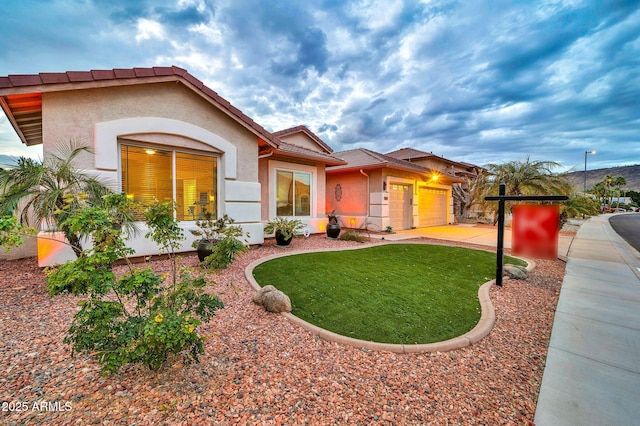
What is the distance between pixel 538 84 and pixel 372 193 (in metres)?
11.5

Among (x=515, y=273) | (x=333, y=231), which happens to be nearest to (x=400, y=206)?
(x=333, y=231)

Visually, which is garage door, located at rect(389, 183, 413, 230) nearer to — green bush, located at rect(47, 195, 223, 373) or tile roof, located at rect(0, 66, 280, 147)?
tile roof, located at rect(0, 66, 280, 147)

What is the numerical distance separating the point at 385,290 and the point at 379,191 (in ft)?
30.1

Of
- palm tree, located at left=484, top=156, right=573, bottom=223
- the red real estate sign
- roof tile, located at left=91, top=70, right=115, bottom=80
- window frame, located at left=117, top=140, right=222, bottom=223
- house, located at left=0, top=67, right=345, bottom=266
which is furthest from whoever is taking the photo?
palm tree, located at left=484, top=156, right=573, bottom=223

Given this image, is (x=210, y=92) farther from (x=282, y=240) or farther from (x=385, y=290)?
(x=385, y=290)

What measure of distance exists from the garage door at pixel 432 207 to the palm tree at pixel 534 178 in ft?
15.0

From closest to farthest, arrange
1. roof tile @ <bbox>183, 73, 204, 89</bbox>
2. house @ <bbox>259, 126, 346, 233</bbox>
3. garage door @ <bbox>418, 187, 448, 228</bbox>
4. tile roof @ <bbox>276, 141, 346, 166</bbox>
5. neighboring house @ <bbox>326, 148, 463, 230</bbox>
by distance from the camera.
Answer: roof tile @ <bbox>183, 73, 204, 89</bbox> < tile roof @ <bbox>276, 141, 346, 166</bbox> < house @ <bbox>259, 126, 346, 233</bbox> < neighboring house @ <bbox>326, 148, 463, 230</bbox> < garage door @ <bbox>418, 187, 448, 228</bbox>

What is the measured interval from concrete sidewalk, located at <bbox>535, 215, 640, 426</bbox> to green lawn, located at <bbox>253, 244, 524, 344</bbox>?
104cm

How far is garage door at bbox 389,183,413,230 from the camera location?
14588 mm

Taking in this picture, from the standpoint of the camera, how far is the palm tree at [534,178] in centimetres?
1234

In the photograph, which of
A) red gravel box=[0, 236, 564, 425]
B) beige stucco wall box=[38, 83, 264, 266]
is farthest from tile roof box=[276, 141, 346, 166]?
red gravel box=[0, 236, 564, 425]

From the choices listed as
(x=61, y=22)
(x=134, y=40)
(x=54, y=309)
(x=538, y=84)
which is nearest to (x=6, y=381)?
(x=54, y=309)

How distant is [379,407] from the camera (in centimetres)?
219

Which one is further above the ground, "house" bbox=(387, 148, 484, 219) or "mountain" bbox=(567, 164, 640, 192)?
"mountain" bbox=(567, 164, 640, 192)
